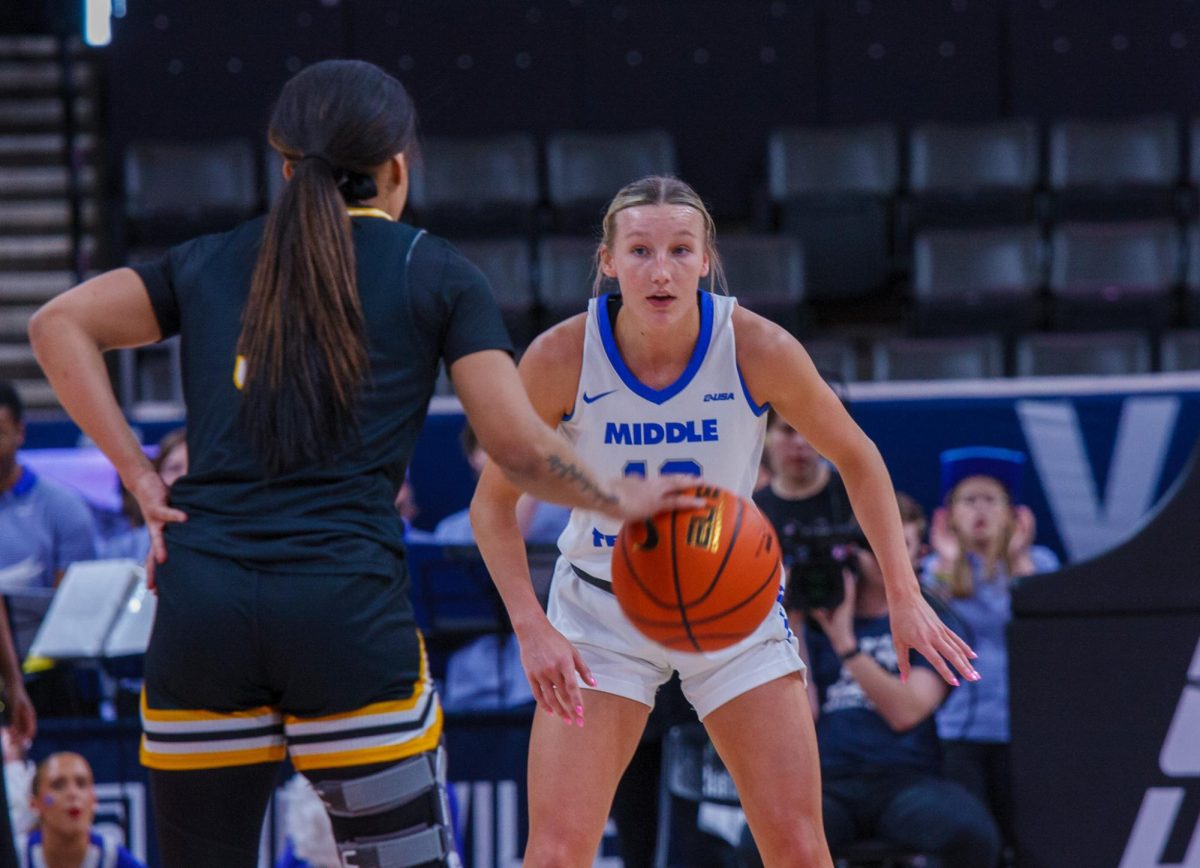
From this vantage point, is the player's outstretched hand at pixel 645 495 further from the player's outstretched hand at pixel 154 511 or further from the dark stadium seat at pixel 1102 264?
the dark stadium seat at pixel 1102 264

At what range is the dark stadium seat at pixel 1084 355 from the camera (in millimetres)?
8742

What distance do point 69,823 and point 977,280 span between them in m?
6.20

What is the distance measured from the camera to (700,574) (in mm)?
2902

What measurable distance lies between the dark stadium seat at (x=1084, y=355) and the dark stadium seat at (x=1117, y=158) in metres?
1.46

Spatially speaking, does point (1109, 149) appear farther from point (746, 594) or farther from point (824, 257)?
point (746, 594)

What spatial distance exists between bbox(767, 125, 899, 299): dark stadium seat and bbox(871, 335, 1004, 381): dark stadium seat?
5.04ft

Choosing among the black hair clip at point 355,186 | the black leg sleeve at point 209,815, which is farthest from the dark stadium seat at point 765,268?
the black leg sleeve at point 209,815

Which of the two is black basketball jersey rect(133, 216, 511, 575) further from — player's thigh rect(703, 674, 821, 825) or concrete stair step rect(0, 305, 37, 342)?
concrete stair step rect(0, 305, 37, 342)

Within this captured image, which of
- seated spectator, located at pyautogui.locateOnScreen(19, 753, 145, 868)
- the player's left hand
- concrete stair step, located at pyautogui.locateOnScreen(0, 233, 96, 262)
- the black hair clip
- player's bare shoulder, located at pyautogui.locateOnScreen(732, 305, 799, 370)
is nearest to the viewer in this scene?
the black hair clip

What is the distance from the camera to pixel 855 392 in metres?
7.42

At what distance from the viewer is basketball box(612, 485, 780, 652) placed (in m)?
2.89

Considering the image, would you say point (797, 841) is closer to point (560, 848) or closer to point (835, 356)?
point (560, 848)

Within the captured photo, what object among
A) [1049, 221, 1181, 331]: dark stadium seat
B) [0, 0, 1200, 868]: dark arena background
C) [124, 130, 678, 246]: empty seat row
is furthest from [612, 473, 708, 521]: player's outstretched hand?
[124, 130, 678, 246]: empty seat row

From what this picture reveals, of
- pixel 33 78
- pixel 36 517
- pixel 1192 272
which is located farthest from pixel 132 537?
pixel 1192 272
